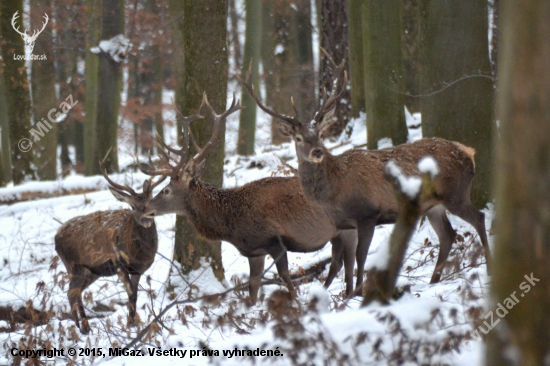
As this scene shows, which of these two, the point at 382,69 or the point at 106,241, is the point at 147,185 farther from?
the point at 382,69

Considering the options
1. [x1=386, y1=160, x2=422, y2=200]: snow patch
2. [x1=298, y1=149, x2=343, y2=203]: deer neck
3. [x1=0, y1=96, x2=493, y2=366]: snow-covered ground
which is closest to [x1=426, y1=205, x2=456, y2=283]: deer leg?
[x1=0, y1=96, x2=493, y2=366]: snow-covered ground

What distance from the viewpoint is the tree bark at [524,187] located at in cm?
246

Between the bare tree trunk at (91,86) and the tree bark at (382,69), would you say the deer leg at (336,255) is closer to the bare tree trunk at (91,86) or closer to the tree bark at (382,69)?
the tree bark at (382,69)

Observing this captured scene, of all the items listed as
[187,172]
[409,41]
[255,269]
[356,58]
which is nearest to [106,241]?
[187,172]

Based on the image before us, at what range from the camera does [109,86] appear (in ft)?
55.9

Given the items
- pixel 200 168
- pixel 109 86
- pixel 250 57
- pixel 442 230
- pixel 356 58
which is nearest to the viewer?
pixel 442 230

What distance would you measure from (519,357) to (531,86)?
1.11m

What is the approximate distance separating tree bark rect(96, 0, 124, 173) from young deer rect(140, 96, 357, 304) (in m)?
8.68

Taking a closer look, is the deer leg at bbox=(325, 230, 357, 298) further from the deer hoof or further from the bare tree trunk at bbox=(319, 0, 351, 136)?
the bare tree trunk at bbox=(319, 0, 351, 136)

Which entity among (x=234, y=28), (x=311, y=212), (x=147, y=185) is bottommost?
(x=311, y=212)

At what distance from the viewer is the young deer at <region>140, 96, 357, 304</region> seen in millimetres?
7809

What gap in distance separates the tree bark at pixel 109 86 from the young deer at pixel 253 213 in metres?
8.68

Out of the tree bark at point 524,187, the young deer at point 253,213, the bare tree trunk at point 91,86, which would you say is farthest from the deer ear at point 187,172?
the bare tree trunk at point 91,86

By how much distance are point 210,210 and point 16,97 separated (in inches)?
413
